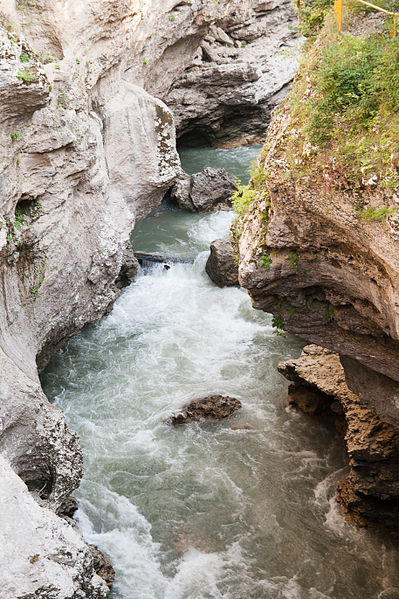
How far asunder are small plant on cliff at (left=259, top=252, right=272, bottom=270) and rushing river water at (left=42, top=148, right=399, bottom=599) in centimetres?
459

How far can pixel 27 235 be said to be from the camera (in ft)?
32.5

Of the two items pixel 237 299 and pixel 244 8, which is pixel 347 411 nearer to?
pixel 237 299

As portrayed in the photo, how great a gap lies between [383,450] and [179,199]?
13.8 metres

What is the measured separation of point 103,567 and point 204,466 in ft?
8.84

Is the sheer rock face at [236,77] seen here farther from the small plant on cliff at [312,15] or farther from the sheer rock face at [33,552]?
the sheer rock face at [33,552]

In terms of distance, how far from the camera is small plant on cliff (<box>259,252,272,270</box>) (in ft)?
22.2

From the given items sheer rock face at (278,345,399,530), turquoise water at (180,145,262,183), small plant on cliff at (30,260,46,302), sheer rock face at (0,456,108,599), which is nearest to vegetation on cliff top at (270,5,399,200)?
sheer rock face at (0,456,108,599)

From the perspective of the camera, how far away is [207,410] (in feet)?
37.2

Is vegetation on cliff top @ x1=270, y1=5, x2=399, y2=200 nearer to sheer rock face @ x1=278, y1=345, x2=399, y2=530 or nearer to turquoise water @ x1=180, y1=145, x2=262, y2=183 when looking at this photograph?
sheer rock face @ x1=278, y1=345, x2=399, y2=530

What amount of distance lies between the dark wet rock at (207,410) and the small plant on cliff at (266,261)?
5213mm

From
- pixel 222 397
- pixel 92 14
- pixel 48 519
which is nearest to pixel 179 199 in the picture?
pixel 92 14

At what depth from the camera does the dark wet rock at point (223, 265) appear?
15.6m

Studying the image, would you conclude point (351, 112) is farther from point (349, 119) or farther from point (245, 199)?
point (245, 199)

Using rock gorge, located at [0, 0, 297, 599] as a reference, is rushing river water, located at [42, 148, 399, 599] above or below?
below
